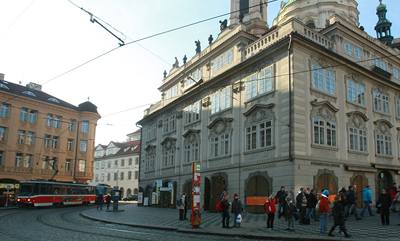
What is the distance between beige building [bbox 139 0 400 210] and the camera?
86.6 feet

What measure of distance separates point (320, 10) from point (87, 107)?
130 feet

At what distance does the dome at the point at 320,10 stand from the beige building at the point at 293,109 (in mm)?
103

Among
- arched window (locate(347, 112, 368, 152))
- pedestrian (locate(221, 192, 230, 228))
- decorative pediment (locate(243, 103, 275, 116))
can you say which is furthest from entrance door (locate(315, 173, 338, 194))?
pedestrian (locate(221, 192, 230, 228))

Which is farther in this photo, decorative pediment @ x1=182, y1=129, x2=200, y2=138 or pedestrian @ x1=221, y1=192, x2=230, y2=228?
decorative pediment @ x1=182, y1=129, x2=200, y2=138

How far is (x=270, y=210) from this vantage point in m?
18.7

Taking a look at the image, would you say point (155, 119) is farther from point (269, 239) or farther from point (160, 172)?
point (269, 239)

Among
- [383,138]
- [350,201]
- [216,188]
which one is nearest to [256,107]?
[216,188]

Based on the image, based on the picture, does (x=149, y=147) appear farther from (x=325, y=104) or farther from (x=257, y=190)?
(x=325, y=104)

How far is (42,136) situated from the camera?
58.6 metres

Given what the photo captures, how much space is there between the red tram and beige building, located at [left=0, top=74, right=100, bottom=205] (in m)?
A: 8.73

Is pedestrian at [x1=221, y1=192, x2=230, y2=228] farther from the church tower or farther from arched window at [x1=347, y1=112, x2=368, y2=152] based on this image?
the church tower

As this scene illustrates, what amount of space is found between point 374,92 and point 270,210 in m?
18.2

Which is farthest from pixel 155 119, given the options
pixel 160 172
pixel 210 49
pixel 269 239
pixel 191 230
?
pixel 269 239

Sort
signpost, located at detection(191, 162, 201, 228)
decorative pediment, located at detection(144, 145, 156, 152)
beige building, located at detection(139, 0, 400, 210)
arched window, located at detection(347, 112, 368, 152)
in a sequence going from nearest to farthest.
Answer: signpost, located at detection(191, 162, 201, 228)
beige building, located at detection(139, 0, 400, 210)
arched window, located at detection(347, 112, 368, 152)
decorative pediment, located at detection(144, 145, 156, 152)
